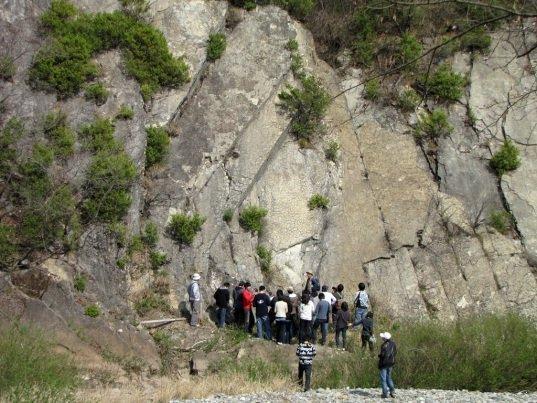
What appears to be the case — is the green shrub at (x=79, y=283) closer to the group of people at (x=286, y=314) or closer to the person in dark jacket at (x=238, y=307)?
the group of people at (x=286, y=314)

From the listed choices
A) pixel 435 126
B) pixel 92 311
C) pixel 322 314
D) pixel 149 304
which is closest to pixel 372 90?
pixel 435 126

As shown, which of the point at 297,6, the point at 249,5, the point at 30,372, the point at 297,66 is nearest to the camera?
the point at 30,372

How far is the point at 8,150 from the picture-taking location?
656 inches

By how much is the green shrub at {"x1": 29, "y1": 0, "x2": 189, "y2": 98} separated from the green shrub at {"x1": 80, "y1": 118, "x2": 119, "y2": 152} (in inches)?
57.9

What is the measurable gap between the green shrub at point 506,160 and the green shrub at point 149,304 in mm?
11376

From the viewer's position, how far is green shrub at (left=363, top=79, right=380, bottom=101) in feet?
75.2

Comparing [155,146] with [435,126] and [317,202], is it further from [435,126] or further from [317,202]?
[435,126]

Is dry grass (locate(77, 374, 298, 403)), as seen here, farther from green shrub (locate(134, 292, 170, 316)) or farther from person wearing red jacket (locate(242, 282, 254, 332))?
person wearing red jacket (locate(242, 282, 254, 332))

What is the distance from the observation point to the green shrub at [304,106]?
70.2 feet

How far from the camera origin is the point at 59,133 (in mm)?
17641

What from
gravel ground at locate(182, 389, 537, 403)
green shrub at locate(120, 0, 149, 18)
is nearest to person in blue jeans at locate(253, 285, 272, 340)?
gravel ground at locate(182, 389, 537, 403)

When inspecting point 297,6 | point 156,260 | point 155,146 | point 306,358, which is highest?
point 297,6

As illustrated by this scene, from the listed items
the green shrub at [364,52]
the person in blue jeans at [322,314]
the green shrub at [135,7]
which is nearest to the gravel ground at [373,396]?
the person in blue jeans at [322,314]

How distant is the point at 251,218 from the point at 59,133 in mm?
5557
